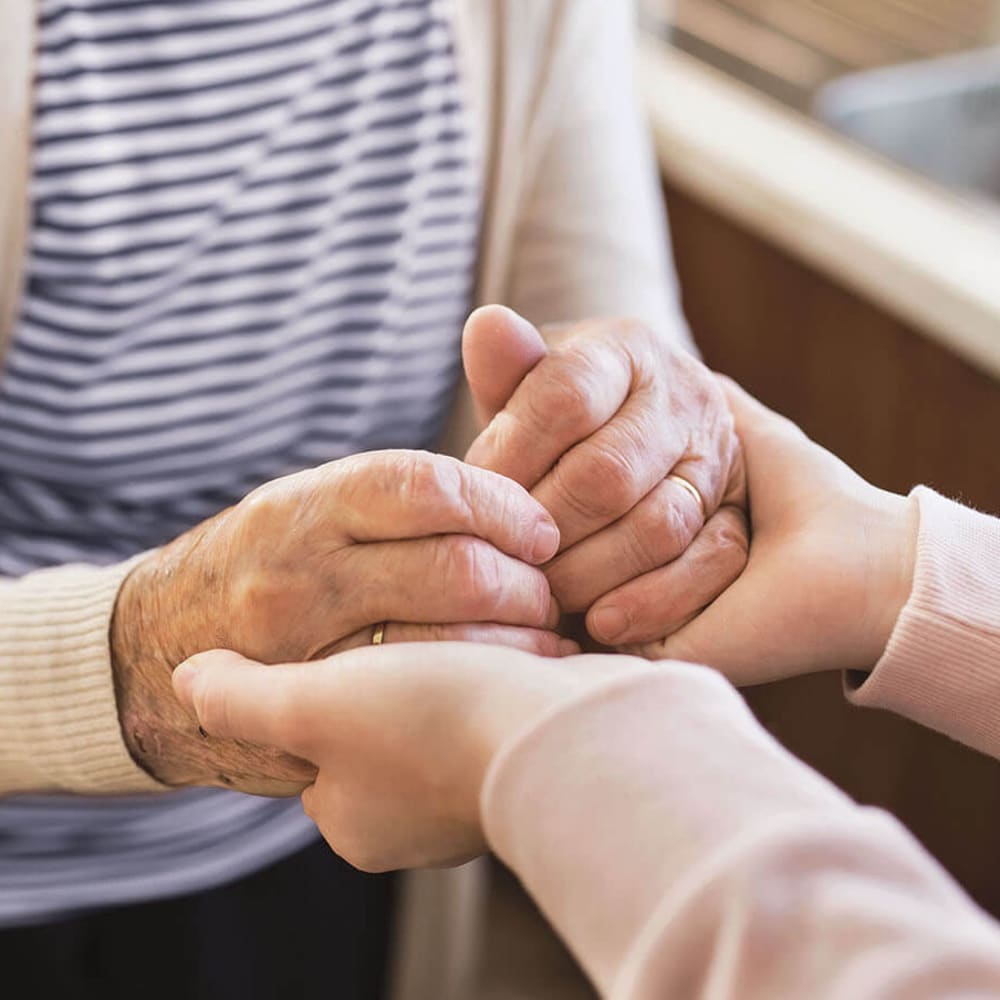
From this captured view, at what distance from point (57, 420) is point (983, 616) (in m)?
0.54

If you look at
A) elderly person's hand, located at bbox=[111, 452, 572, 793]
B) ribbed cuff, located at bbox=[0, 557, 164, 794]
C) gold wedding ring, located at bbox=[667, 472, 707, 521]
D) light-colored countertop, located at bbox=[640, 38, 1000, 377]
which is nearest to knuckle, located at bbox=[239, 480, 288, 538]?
elderly person's hand, located at bbox=[111, 452, 572, 793]

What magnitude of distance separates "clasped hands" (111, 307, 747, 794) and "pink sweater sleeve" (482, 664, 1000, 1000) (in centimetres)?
16

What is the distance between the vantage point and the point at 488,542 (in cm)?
61

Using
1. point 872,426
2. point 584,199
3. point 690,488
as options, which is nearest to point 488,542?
point 690,488

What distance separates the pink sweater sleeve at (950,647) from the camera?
59 centimetres

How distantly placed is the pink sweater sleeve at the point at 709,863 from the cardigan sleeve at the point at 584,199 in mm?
492

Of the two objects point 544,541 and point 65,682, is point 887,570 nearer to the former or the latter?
point 544,541

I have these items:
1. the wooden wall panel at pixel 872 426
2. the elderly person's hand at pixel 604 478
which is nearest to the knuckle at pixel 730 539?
the elderly person's hand at pixel 604 478

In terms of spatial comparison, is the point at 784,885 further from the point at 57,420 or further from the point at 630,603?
the point at 57,420

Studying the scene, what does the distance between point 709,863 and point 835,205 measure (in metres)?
0.91

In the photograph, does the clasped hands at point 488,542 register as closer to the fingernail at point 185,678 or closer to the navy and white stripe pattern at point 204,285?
the fingernail at point 185,678

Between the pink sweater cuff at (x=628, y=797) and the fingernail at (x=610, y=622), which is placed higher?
the pink sweater cuff at (x=628, y=797)

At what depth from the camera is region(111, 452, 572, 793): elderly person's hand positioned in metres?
0.58

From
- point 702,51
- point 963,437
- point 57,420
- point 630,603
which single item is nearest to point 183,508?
point 57,420
